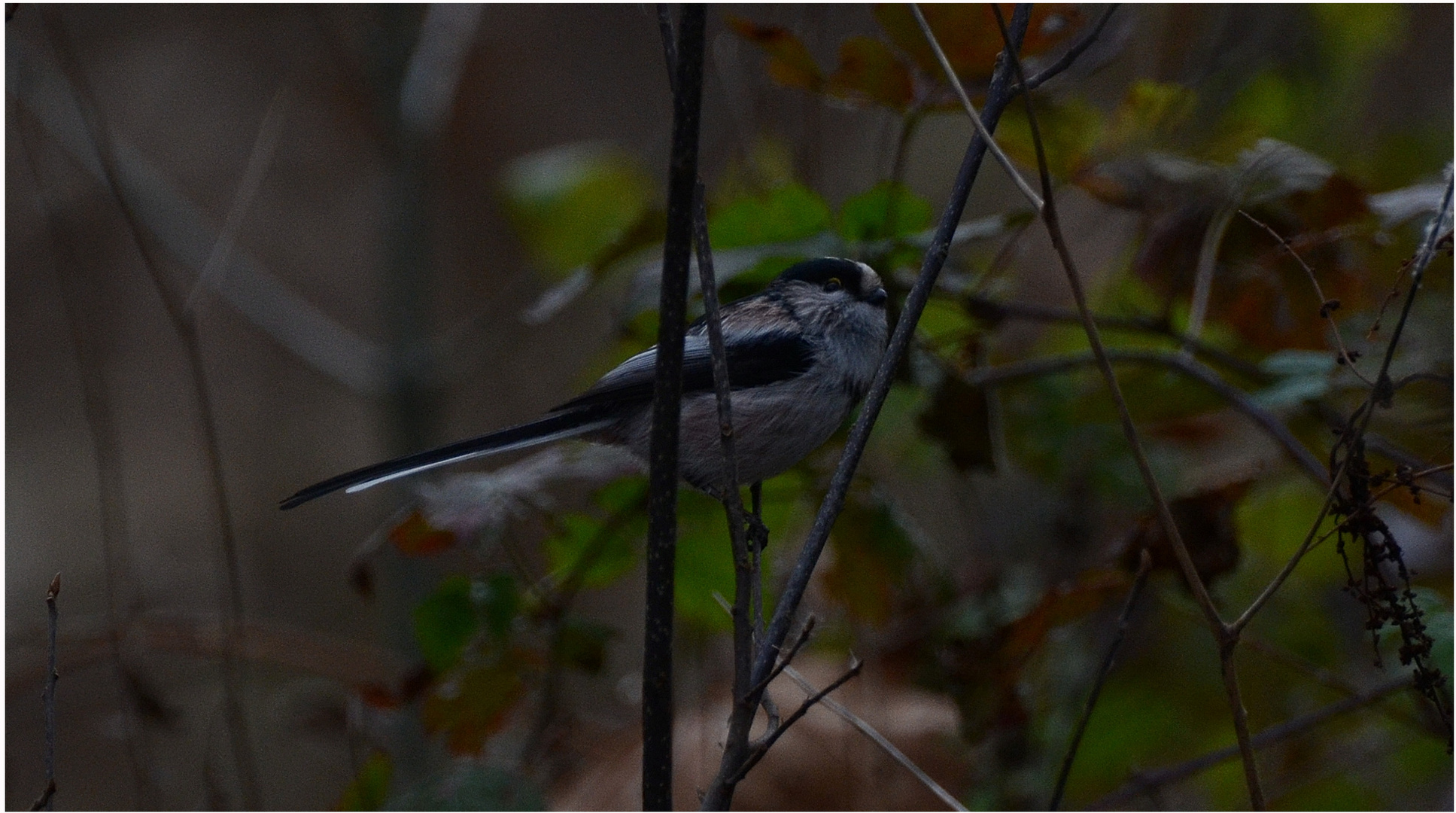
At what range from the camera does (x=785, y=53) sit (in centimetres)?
261

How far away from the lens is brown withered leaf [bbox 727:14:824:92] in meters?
2.59

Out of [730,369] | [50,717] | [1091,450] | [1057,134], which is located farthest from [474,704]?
[1057,134]

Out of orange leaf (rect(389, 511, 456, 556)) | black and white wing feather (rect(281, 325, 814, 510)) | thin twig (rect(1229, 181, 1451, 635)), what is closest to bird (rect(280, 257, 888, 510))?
black and white wing feather (rect(281, 325, 814, 510))

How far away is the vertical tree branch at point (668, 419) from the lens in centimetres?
149

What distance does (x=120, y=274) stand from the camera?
8.10 meters

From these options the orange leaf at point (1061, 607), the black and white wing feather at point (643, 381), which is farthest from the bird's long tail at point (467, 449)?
the orange leaf at point (1061, 607)

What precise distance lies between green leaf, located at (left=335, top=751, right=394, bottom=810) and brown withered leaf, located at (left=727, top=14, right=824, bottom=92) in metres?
1.94

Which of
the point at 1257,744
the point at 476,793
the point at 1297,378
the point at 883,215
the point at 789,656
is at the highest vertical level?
the point at 883,215

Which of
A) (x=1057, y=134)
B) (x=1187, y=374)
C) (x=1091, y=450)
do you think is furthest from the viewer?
(x=1091, y=450)

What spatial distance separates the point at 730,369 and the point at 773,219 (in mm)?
391

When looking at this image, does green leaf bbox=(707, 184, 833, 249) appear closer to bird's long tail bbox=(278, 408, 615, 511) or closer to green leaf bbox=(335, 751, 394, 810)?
bird's long tail bbox=(278, 408, 615, 511)

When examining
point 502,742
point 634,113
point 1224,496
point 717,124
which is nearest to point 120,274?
point 634,113

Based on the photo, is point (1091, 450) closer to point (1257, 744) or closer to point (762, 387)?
point (1257, 744)

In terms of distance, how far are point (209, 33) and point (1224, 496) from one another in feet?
26.0
